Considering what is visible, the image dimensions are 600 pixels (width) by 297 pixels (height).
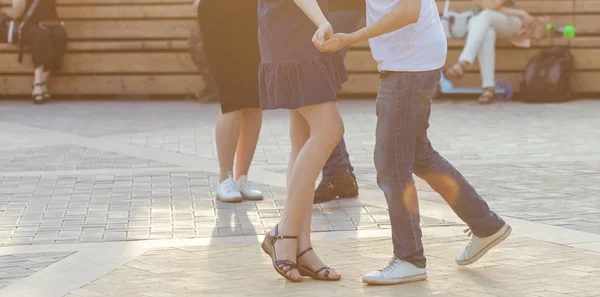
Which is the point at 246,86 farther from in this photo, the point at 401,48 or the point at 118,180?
the point at 401,48

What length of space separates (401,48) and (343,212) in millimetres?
2080

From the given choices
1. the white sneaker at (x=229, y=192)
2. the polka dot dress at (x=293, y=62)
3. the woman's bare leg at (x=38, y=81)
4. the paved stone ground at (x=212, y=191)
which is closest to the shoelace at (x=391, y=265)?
the paved stone ground at (x=212, y=191)

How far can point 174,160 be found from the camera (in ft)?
30.2

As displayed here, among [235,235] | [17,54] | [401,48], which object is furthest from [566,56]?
[401,48]

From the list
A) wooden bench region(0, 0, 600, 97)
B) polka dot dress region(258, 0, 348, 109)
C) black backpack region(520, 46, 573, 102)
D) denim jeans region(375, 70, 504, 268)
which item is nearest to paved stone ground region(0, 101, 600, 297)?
denim jeans region(375, 70, 504, 268)

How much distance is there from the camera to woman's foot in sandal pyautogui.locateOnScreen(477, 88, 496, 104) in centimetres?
1330

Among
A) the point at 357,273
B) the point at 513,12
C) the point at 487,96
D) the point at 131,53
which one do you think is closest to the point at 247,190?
the point at 357,273

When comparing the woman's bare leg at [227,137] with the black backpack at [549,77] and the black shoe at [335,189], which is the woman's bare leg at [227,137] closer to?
the black shoe at [335,189]

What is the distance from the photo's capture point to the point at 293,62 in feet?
16.8

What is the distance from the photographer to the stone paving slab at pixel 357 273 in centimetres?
496

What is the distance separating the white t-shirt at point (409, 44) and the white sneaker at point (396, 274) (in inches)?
32.8

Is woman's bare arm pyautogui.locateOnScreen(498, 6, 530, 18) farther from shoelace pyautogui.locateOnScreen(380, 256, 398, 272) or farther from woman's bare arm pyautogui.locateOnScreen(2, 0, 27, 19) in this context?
shoelace pyautogui.locateOnScreen(380, 256, 398, 272)

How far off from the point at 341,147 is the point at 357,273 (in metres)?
2.10

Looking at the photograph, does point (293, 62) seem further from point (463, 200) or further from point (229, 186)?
point (229, 186)
